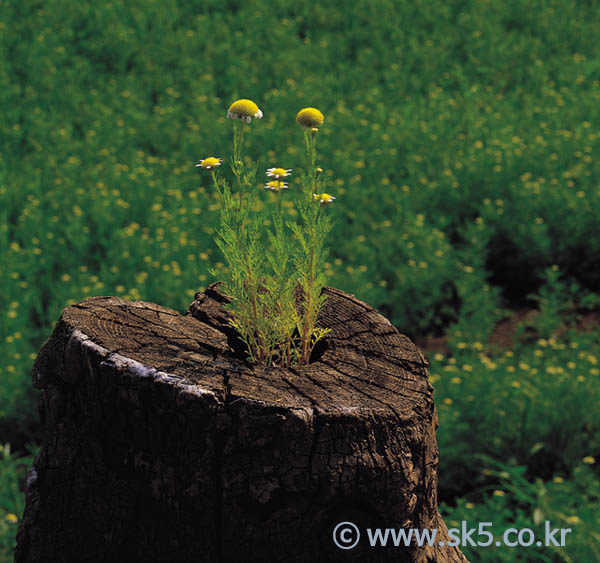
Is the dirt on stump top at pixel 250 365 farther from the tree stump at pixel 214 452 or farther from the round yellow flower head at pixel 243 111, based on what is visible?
the round yellow flower head at pixel 243 111

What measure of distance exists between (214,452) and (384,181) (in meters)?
3.82

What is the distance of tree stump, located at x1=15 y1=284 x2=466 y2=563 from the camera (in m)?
1.84

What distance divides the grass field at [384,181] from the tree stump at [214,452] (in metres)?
1.27

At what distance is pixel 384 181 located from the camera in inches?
215

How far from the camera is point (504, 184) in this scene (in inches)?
214

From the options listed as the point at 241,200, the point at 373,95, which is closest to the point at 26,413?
the point at 241,200

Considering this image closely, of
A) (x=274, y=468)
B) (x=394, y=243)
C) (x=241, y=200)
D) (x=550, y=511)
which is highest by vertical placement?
(x=241, y=200)

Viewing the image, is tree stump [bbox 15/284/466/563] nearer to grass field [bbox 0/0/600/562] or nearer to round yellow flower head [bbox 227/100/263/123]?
round yellow flower head [bbox 227/100/263/123]

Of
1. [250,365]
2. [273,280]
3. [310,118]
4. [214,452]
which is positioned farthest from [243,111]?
[214,452]

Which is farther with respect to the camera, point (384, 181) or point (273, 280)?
point (384, 181)

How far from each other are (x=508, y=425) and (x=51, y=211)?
9.93 ft

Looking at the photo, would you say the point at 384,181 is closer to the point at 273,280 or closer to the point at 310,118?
the point at 273,280

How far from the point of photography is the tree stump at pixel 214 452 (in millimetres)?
1844

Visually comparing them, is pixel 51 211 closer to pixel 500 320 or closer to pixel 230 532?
pixel 500 320
